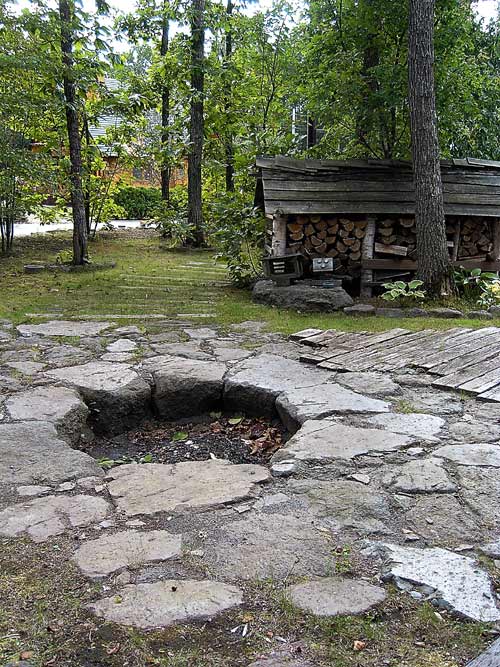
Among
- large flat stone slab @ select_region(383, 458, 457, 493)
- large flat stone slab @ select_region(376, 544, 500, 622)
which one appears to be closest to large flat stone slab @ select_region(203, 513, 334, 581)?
large flat stone slab @ select_region(376, 544, 500, 622)

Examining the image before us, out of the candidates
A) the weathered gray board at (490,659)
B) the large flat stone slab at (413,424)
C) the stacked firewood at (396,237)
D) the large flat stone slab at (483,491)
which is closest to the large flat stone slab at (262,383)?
the large flat stone slab at (413,424)

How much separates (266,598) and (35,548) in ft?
Answer: 3.09

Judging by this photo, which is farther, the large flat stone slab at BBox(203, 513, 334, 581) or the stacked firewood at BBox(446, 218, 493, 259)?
A: the stacked firewood at BBox(446, 218, 493, 259)

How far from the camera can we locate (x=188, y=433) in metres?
4.30

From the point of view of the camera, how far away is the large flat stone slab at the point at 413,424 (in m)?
3.54

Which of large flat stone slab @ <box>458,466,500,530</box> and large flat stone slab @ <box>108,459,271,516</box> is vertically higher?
large flat stone slab @ <box>458,466,500,530</box>

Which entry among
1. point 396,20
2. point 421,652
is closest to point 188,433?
point 421,652

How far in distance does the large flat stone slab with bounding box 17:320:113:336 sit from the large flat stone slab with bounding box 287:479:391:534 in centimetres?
364

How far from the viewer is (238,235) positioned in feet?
30.1

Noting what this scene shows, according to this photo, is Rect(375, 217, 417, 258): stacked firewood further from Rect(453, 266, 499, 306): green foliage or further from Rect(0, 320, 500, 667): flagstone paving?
Rect(0, 320, 500, 667): flagstone paving

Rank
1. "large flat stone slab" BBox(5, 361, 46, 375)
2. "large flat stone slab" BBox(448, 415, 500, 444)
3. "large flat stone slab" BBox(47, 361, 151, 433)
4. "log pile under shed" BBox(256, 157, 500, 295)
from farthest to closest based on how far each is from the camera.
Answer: "log pile under shed" BBox(256, 157, 500, 295) → "large flat stone slab" BBox(5, 361, 46, 375) → "large flat stone slab" BBox(47, 361, 151, 433) → "large flat stone slab" BBox(448, 415, 500, 444)

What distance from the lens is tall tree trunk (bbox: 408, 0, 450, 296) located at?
7.45 meters

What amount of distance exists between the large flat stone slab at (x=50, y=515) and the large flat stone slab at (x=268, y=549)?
23.2 inches

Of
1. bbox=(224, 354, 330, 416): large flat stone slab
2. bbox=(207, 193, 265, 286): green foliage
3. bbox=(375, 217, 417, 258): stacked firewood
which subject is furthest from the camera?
bbox=(207, 193, 265, 286): green foliage
